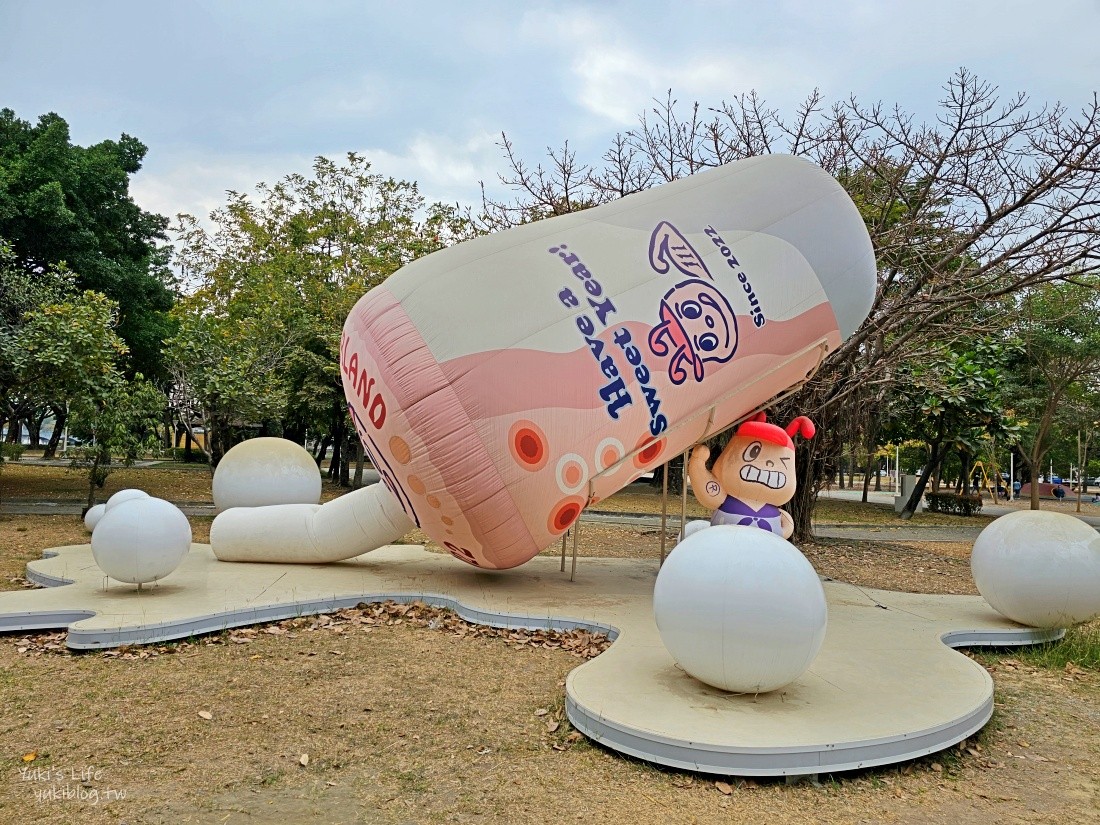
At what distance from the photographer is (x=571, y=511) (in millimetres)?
8539

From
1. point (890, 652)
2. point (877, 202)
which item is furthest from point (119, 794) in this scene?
point (877, 202)

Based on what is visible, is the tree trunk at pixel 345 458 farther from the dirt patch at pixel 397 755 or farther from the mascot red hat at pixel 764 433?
the dirt patch at pixel 397 755

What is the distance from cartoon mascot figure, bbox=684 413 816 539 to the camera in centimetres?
982

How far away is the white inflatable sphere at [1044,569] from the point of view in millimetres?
8023

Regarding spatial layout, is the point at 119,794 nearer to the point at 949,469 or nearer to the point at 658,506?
the point at 658,506

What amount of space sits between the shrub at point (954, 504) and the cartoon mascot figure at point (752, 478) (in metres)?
24.2

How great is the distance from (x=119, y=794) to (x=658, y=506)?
82.6ft

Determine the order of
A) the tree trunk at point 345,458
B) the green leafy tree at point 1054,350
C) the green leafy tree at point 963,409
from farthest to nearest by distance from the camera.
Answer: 1. the tree trunk at point 345,458
2. the green leafy tree at point 1054,350
3. the green leafy tree at point 963,409

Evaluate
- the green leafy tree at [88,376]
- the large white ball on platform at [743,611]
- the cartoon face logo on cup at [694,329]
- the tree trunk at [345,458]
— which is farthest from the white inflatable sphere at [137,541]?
the tree trunk at [345,458]

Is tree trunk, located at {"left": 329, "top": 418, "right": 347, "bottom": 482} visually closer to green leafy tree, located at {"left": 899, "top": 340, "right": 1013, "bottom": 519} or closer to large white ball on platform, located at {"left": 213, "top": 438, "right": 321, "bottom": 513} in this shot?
large white ball on platform, located at {"left": 213, "top": 438, "right": 321, "bottom": 513}

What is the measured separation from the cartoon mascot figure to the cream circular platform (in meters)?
1.36

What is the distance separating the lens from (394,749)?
17.3 ft

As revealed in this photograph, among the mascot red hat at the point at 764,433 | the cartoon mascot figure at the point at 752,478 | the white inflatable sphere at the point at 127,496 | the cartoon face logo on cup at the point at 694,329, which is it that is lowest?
the white inflatable sphere at the point at 127,496

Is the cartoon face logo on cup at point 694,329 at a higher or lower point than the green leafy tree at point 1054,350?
lower
